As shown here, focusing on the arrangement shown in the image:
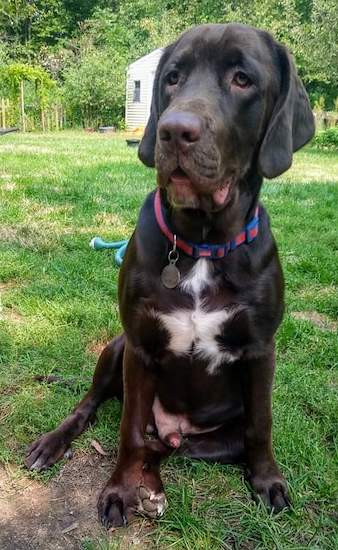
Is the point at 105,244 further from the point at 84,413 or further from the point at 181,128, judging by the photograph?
the point at 181,128

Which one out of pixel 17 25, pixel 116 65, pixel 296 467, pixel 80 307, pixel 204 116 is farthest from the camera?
pixel 17 25

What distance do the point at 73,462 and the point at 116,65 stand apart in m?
27.6

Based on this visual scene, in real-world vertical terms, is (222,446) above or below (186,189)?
below

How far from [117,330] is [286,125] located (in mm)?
1750

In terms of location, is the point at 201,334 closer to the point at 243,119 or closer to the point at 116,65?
the point at 243,119

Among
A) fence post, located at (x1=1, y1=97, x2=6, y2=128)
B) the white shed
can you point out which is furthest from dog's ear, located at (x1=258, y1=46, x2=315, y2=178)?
the white shed

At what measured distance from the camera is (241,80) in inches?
74.3

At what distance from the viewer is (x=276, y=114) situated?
1.95 meters

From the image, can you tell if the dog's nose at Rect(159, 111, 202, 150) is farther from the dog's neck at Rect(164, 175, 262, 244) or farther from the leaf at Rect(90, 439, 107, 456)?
the leaf at Rect(90, 439, 107, 456)

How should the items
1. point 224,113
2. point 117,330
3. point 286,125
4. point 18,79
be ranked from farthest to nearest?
1. point 18,79
2. point 117,330
3. point 286,125
4. point 224,113

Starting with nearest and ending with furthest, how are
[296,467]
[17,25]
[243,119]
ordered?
[243,119] < [296,467] < [17,25]

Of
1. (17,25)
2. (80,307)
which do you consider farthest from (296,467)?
(17,25)

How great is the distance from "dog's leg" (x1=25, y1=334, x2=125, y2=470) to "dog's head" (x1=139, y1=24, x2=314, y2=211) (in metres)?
0.89

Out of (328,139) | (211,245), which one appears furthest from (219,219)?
(328,139)
